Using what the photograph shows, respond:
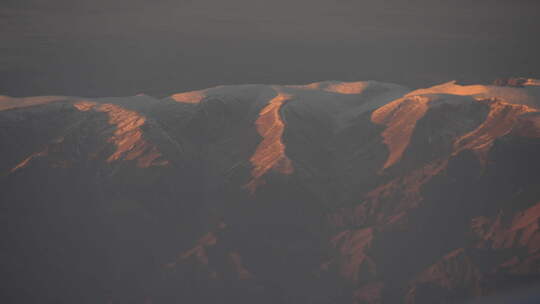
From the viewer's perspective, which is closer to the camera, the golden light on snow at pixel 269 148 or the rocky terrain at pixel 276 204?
the rocky terrain at pixel 276 204

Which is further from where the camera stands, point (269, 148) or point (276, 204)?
point (269, 148)

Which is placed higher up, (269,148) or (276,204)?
(269,148)

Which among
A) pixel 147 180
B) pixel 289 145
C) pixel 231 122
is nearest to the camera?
pixel 147 180

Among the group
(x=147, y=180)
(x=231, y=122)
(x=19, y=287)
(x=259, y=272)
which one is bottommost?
(x=19, y=287)

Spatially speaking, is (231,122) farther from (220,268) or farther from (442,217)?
(442,217)

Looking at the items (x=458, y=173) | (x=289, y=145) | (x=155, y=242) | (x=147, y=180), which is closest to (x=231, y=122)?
(x=289, y=145)

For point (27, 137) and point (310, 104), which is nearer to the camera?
point (27, 137)

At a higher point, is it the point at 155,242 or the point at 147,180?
the point at 147,180

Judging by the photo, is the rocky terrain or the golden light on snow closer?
the rocky terrain
